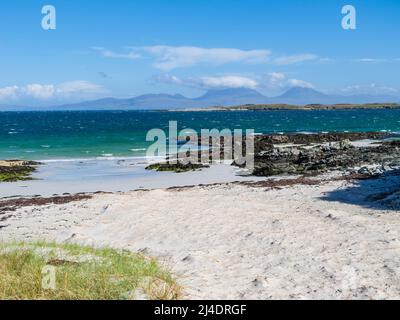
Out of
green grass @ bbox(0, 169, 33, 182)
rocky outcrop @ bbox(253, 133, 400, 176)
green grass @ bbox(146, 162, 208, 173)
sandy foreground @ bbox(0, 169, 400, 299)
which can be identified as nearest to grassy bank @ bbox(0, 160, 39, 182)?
green grass @ bbox(0, 169, 33, 182)

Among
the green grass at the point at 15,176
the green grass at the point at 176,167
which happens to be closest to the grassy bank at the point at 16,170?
the green grass at the point at 15,176

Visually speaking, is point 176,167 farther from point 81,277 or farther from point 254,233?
point 81,277

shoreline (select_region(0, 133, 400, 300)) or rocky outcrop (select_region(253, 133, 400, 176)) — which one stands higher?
rocky outcrop (select_region(253, 133, 400, 176))

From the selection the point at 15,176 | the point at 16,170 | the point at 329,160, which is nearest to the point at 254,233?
the point at 329,160

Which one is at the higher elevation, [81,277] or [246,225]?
[81,277]

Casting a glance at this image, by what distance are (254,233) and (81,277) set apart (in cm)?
694

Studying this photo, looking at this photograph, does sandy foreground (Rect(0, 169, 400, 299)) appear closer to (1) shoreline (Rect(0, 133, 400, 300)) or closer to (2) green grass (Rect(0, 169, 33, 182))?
(1) shoreline (Rect(0, 133, 400, 300))

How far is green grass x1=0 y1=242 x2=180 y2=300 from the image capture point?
8.49 m

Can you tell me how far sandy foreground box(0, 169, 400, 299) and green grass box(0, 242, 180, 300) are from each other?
822mm

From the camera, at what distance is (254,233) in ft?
48.9

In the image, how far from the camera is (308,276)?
1084 centimetres

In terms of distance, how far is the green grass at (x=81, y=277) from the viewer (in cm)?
849

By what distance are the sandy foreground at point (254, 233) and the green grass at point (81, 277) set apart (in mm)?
822
